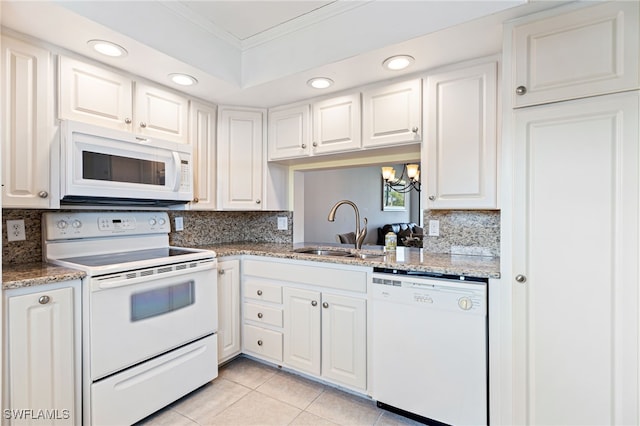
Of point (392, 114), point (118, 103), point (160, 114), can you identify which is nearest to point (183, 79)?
point (160, 114)

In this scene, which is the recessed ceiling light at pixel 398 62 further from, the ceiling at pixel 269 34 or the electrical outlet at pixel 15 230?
the electrical outlet at pixel 15 230

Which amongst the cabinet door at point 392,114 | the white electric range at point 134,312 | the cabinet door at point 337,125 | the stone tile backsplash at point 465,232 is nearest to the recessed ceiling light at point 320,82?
the cabinet door at point 337,125

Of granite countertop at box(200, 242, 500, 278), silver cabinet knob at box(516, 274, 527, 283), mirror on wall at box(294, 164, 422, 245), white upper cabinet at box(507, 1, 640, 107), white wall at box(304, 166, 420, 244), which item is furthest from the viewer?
white wall at box(304, 166, 420, 244)

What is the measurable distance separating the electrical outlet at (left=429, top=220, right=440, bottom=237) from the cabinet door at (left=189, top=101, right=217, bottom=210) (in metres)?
1.72

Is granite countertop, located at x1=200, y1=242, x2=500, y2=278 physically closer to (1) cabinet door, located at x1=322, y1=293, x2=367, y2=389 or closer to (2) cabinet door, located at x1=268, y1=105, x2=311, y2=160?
(1) cabinet door, located at x1=322, y1=293, x2=367, y2=389

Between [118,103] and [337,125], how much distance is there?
1.45 metres

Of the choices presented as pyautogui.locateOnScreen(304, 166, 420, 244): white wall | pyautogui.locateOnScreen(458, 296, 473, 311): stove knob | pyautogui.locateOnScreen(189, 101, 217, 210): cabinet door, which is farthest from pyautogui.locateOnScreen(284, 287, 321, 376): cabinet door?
pyautogui.locateOnScreen(304, 166, 420, 244): white wall

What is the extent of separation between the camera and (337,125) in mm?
2350

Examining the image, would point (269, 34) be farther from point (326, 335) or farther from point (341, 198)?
point (341, 198)

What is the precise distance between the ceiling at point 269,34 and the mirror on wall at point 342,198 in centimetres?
110

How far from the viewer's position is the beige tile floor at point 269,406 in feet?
5.85

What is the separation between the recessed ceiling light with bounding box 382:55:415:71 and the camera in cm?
184

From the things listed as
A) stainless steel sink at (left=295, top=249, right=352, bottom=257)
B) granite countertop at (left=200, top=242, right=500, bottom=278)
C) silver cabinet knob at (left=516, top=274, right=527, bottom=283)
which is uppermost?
granite countertop at (left=200, top=242, right=500, bottom=278)

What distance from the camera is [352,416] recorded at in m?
1.83
